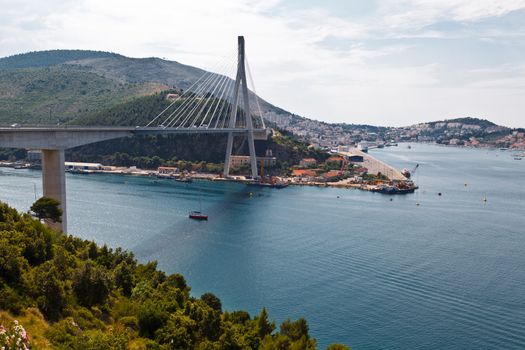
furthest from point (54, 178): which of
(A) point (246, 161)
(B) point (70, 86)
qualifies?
(B) point (70, 86)

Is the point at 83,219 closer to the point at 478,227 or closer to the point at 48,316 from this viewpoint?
the point at 48,316

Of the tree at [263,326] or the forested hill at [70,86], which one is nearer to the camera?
the tree at [263,326]

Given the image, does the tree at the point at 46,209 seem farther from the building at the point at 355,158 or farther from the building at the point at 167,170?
the building at the point at 355,158

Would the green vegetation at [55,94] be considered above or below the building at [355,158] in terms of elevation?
above

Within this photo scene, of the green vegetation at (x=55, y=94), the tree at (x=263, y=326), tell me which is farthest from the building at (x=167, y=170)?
the tree at (x=263, y=326)

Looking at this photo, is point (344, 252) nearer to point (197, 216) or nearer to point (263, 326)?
point (197, 216)

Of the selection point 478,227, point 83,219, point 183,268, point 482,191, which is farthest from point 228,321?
point 482,191
